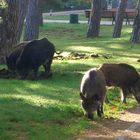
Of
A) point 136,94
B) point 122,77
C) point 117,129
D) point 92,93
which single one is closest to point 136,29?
point 136,94

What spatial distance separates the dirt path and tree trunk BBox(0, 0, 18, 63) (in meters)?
7.62

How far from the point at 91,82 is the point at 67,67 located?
7.16 m

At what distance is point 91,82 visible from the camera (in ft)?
35.9

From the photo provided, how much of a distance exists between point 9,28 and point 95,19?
1513 cm

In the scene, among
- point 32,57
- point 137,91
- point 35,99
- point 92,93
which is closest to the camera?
point 92,93

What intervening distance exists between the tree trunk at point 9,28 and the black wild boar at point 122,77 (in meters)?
6.06

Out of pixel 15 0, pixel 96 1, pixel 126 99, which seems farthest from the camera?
pixel 96 1

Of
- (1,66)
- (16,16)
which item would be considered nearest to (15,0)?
(16,16)

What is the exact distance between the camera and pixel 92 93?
10742 millimetres

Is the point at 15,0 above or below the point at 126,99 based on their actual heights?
above

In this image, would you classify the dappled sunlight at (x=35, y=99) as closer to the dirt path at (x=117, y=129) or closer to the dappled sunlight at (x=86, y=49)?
the dirt path at (x=117, y=129)

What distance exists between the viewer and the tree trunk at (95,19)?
32.4m

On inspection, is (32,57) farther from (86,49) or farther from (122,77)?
(86,49)

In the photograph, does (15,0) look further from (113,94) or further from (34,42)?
(113,94)
